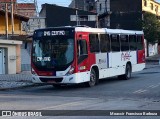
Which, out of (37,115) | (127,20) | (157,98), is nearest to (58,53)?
(157,98)

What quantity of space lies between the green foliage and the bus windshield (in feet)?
161

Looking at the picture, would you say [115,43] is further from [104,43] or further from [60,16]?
[60,16]

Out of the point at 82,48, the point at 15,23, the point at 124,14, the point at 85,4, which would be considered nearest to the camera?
the point at 82,48

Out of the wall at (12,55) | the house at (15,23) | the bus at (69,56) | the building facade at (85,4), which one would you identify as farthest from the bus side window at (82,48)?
the building facade at (85,4)

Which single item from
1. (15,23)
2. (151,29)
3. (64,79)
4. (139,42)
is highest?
(151,29)

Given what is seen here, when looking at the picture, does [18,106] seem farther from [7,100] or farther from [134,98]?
[134,98]

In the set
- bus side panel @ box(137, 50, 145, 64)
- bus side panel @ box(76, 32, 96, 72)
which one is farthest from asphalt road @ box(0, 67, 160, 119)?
bus side panel @ box(137, 50, 145, 64)

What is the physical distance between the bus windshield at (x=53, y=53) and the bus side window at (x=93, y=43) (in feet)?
5.61

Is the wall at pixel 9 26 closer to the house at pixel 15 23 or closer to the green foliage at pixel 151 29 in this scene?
the house at pixel 15 23

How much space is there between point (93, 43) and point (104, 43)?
1.58 metres

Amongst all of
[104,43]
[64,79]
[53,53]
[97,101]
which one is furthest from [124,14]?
[97,101]

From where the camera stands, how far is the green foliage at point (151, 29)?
226 feet

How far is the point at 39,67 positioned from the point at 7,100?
186 inches

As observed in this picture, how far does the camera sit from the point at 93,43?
22281 millimetres
